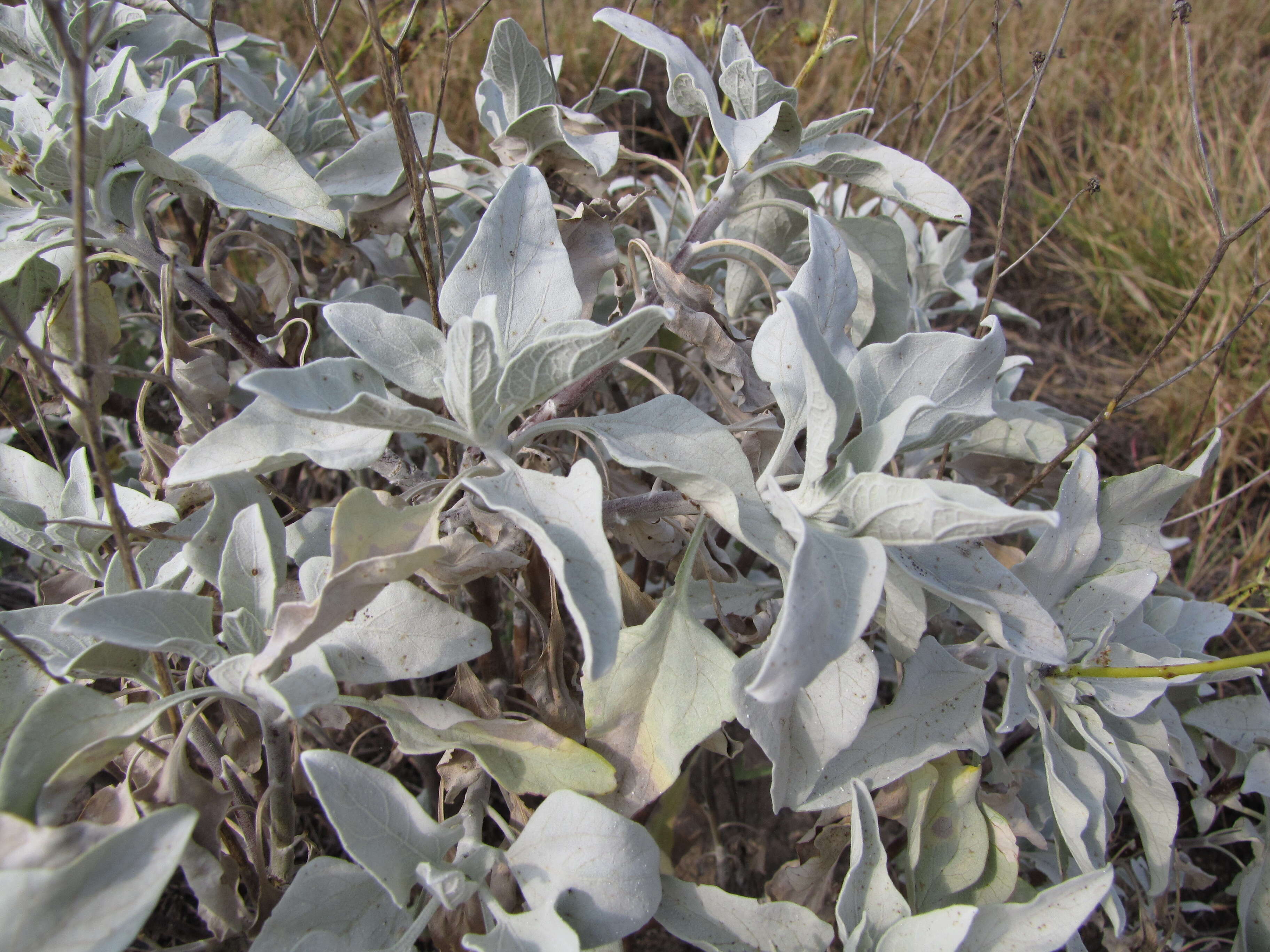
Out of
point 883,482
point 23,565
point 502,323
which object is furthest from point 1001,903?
point 23,565

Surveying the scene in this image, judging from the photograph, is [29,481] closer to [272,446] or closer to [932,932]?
[272,446]

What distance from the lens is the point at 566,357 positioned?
0.68m

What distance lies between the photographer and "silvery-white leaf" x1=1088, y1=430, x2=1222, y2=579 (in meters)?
1.01

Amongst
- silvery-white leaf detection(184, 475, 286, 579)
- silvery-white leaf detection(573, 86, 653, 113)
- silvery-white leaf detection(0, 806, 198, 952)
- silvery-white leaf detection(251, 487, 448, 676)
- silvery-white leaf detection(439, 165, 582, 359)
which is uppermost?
silvery-white leaf detection(573, 86, 653, 113)

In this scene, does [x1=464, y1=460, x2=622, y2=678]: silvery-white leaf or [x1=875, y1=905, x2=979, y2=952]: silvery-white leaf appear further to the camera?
[x1=875, y1=905, x2=979, y2=952]: silvery-white leaf

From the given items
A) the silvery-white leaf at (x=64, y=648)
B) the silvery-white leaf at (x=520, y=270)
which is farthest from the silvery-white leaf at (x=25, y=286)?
the silvery-white leaf at (x=520, y=270)

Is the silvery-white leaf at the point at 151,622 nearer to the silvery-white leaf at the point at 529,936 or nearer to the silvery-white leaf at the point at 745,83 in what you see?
the silvery-white leaf at the point at 529,936

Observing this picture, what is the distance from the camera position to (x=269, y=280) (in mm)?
1131

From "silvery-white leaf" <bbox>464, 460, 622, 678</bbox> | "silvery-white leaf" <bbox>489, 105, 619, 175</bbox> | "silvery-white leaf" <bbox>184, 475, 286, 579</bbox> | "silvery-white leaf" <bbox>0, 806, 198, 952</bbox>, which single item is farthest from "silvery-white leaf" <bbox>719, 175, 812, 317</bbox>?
"silvery-white leaf" <bbox>0, 806, 198, 952</bbox>

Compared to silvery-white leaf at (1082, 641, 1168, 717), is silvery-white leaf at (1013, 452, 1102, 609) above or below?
above

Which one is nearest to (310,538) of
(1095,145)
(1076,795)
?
(1076,795)

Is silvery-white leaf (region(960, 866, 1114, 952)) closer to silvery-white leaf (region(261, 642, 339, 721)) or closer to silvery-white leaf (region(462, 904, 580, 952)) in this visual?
silvery-white leaf (region(462, 904, 580, 952))

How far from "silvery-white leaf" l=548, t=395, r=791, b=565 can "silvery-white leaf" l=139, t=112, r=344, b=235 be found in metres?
0.36

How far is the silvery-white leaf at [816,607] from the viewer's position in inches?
23.3
